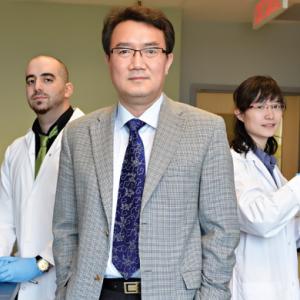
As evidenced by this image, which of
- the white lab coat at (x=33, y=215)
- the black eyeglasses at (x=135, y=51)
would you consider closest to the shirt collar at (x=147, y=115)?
the black eyeglasses at (x=135, y=51)

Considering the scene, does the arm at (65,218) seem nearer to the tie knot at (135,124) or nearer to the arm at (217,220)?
the tie knot at (135,124)

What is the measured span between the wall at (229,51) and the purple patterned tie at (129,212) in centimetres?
383

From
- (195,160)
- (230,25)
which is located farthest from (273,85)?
(230,25)

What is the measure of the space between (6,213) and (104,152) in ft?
2.96

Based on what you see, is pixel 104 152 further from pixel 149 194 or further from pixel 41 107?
pixel 41 107

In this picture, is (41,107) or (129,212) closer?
(129,212)

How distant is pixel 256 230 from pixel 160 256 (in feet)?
1.64

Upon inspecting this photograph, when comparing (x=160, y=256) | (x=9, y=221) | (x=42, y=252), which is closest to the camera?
(x=160, y=256)

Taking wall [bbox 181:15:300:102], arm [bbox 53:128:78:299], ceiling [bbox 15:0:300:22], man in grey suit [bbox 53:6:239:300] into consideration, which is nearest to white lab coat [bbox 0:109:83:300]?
arm [bbox 53:128:78:299]

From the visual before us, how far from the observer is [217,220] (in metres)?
1.37

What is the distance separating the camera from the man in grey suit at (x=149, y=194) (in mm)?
1331

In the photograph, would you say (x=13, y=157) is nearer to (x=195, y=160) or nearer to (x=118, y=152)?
(x=118, y=152)

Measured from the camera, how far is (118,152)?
1.45m

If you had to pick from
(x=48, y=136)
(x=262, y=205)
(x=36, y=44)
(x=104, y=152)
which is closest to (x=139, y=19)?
(x=104, y=152)
